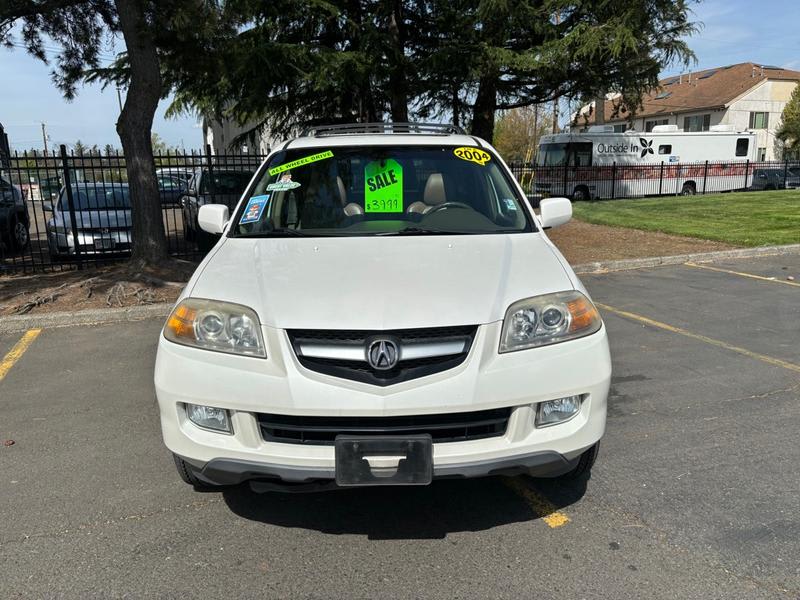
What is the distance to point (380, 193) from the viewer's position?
390 cm

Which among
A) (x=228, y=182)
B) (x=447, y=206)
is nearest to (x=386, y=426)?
(x=447, y=206)

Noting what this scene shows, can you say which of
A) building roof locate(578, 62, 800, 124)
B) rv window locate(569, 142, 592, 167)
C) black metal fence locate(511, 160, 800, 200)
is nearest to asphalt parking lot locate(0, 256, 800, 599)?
black metal fence locate(511, 160, 800, 200)

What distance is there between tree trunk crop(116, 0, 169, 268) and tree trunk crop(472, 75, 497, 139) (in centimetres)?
682

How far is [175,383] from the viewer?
2.54m

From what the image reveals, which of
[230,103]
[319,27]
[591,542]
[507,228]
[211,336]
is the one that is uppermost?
[319,27]

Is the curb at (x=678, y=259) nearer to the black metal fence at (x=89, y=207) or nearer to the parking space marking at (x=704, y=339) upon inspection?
the parking space marking at (x=704, y=339)

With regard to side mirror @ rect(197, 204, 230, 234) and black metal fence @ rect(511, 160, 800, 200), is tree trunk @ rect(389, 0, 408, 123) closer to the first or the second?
black metal fence @ rect(511, 160, 800, 200)

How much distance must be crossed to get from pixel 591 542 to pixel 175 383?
1920 mm

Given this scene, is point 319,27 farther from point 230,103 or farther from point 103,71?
point 103,71

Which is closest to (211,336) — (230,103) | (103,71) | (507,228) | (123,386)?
(507,228)

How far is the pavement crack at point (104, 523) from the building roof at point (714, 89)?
49.8m

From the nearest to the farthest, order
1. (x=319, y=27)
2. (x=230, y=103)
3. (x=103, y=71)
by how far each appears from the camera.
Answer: (x=103, y=71), (x=319, y=27), (x=230, y=103)

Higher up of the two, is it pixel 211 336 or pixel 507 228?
pixel 507 228

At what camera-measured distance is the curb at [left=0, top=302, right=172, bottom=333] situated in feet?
21.6
